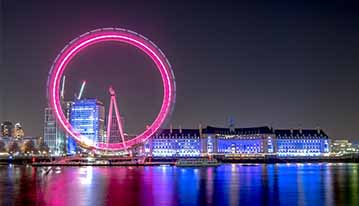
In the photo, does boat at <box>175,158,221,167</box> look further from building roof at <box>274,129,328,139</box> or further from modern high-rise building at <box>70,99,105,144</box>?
building roof at <box>274,129,328,139</box>

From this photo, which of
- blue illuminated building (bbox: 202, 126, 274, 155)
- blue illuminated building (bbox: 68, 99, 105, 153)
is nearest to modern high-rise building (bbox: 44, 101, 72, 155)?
blue illuminated building (bbox: 68, 99, 105, 153)

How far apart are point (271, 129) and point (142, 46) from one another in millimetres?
86428

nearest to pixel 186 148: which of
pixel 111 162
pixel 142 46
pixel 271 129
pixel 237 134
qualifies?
pixel 237 134

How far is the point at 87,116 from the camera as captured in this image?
10100 cm

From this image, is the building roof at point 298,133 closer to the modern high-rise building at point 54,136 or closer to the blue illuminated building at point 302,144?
the blue illuminated building at point 302,144

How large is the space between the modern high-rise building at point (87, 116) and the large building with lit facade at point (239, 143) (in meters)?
17.0

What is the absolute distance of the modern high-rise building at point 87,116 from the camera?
326 ft

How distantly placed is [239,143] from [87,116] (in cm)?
3569

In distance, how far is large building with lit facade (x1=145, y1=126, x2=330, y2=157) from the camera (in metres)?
115

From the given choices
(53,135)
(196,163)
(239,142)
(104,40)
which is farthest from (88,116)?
(104,40)

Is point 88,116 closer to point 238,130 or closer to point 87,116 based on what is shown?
point 87,116

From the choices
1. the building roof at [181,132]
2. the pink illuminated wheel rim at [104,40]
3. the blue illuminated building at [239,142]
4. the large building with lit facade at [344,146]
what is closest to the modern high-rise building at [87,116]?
the building roof at [181,132]

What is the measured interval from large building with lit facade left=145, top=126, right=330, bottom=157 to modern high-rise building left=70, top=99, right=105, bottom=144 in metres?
17.0

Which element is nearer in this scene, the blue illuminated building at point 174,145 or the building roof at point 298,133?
the blue illuminated building at point 174,145
